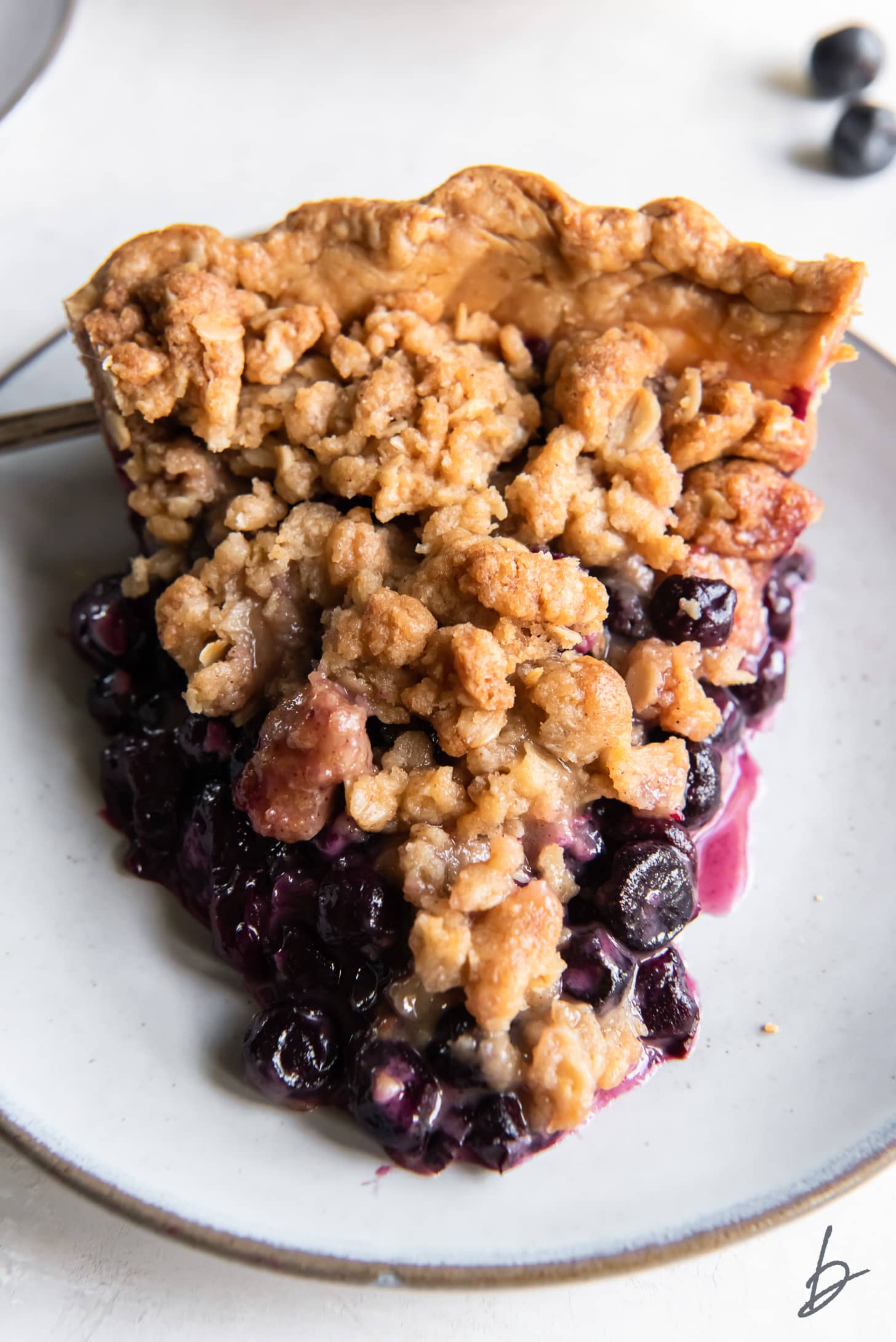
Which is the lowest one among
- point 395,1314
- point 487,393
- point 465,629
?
point 395,1314

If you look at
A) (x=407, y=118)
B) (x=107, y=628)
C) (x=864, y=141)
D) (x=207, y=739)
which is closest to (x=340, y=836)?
(x=207, y=739)

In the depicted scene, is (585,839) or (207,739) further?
(207,739)

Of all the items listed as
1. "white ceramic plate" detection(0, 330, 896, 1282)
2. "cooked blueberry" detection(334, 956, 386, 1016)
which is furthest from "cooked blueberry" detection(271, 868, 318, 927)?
"white ceramic plate" detection(0, 330, 896, 1282)

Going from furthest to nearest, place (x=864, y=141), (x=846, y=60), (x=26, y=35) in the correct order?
(x=26, y=35) → (x=846, y=60) → (x=864, y=141)

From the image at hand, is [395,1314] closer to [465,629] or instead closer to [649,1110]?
[649,1110]

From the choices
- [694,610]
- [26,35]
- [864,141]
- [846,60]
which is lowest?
[694,610]

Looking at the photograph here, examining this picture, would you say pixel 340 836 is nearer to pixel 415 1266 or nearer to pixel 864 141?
pixel 415 1266

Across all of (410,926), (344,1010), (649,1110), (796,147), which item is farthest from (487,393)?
(796,147)
